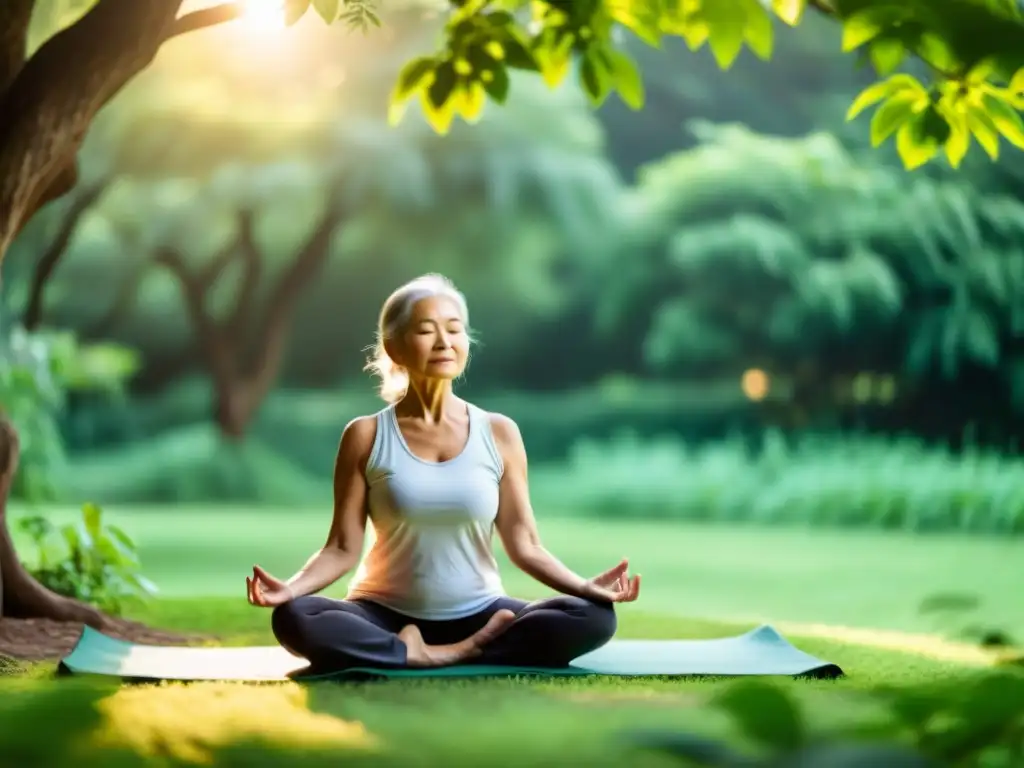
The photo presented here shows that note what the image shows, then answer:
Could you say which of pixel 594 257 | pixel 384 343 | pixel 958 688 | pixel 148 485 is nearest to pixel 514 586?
pixel 384 343

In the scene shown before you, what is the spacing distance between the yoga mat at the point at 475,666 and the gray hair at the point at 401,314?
26.7 inches

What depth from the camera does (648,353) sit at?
42.4 ft

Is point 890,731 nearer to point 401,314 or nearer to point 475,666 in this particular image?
point 475,666

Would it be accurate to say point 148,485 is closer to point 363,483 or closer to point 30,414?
point 30,414

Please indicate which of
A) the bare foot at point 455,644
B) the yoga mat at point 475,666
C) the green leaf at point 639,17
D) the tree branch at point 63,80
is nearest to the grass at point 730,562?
the yoga mat at point 475,666

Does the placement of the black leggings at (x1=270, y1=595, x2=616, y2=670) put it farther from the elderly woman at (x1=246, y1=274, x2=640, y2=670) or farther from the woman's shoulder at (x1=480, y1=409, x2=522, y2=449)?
the woman's shoulder at (x1=480, y1=409, x2=522, y2=449)

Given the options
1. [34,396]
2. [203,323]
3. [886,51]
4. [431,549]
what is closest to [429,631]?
[431,549]

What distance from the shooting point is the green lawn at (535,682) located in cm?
130

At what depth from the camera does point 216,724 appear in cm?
200

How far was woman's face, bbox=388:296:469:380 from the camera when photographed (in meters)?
3.17

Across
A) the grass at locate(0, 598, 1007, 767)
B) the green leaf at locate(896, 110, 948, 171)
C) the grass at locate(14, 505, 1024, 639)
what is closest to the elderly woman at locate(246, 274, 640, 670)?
the grass at locate(0, 598, 1007, 767)

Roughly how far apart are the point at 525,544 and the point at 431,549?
0.22 meters

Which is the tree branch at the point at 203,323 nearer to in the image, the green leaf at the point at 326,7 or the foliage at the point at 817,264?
the foliage at the point at 817,264

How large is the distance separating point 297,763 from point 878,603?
15.2 feet
